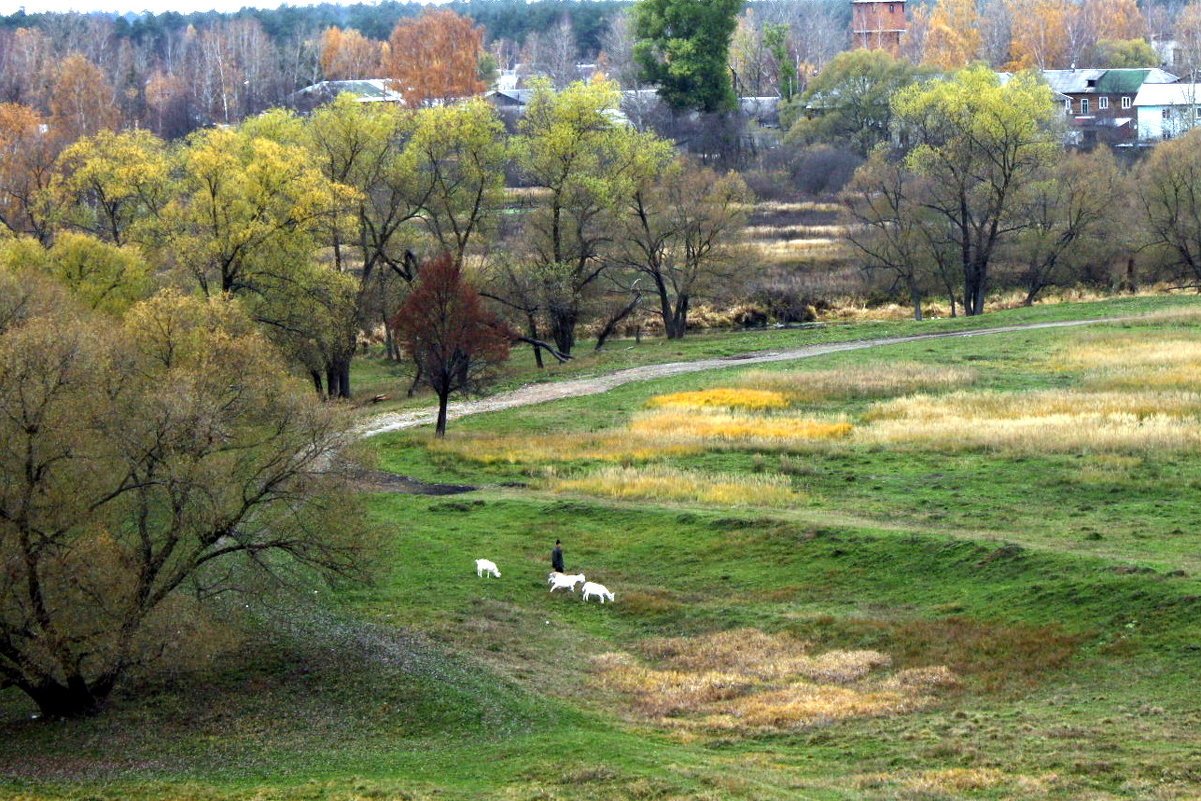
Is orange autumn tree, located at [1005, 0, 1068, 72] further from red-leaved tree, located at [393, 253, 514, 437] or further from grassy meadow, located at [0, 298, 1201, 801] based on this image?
red-leaved tree, located at [393, 253, 514, 437]

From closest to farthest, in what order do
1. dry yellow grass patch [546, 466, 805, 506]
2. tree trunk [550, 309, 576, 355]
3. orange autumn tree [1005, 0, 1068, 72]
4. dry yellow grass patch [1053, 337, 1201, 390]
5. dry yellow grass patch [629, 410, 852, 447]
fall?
1. dry yellow grass patch [546, 466, 805, 506]
2. dry yellow grass patch [629, 410, 852, 447]
3. dry yellow grass patch [1053, 337, 1201, 390]
4. tree trunk [550, 309, 576, 355]
5. orange autumn tree [1005, 0, 1068, 72]

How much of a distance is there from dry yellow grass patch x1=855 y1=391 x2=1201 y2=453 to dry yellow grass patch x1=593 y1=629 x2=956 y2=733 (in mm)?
14438

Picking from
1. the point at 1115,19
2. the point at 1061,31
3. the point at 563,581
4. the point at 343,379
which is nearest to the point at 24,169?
the point at 343,379

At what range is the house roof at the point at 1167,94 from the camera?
10506cm

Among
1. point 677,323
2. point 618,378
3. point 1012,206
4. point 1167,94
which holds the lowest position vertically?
point 618,378

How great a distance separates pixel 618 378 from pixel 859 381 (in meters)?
9.74

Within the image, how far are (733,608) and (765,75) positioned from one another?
125375 millimetres

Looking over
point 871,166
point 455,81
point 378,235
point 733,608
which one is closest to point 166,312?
point 733,608

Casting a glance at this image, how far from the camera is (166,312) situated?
3050 cm

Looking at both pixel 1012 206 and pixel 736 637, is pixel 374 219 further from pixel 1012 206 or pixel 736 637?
pixel 736 637

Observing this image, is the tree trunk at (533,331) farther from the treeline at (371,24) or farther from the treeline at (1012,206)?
the treeline at (371,24)

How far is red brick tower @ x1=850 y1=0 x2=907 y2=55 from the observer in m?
150

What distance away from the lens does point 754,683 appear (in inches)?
845

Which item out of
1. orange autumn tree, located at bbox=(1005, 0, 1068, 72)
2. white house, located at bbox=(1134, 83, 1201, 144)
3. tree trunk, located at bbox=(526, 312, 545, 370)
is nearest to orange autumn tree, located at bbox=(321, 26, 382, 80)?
orange autumn tree, located at bbox=(1005, 0, 1068, 72)
